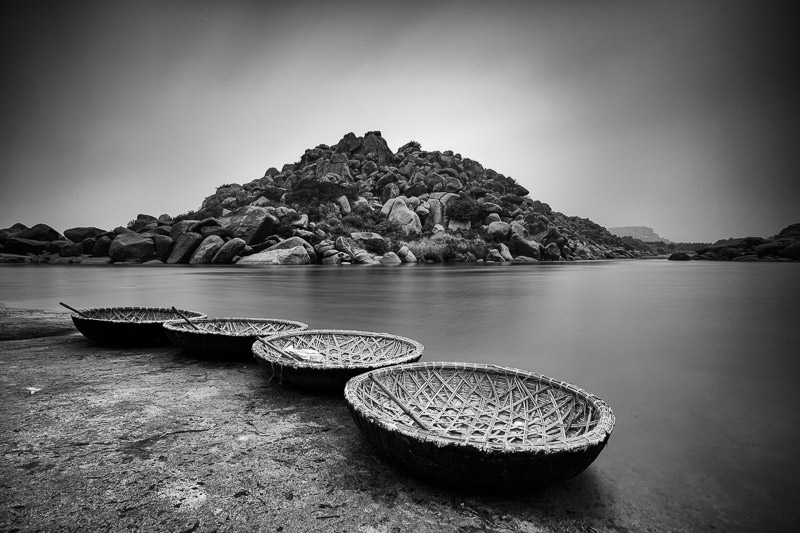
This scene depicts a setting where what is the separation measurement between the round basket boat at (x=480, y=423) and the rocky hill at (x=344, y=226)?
27024mm

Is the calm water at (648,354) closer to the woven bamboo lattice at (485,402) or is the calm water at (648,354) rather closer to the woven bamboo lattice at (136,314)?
the woven bamboo lattice at (485,402)

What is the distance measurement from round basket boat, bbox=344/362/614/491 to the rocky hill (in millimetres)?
27024

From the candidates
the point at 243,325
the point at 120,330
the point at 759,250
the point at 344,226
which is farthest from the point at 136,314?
the point at 759,250

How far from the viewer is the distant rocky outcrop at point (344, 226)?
2953 centimetres

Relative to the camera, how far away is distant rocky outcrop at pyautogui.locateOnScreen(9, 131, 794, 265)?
96.9ft

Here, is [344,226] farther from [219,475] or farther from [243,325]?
[219,475]

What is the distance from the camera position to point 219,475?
190cm

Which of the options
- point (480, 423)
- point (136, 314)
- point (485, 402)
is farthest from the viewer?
point (136, 314)

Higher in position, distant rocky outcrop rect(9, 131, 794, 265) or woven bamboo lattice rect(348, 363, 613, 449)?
distant rocky outcrop rect(9, 131, 794, 265)

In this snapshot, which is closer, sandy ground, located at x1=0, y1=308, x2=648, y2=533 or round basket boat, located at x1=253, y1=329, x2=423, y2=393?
sandy ground, located at x1=0, y1=308, x2=648, y2=533

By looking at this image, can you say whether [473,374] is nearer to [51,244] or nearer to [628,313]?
[628,313]

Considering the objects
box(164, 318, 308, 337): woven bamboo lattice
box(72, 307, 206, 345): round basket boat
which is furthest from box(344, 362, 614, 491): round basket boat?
box(72, 307, 206, 345): round basket boat

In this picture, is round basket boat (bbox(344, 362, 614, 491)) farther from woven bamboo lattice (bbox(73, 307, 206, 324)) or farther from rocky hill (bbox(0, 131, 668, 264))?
rocky hill (bbox(0, 131, 668, 264))

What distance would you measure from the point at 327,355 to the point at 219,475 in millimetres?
2005
